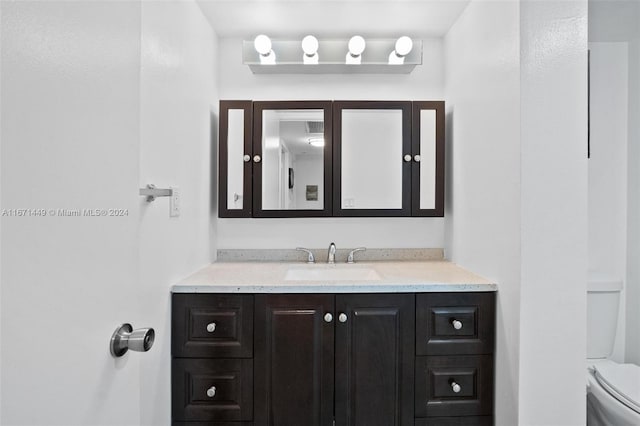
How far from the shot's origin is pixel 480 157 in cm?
151

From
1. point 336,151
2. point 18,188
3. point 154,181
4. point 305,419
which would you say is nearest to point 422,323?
point 305,419

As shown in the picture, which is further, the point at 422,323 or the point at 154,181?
the point at 422,323

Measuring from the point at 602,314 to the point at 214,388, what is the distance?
5.94 feet

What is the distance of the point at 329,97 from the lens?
78.1 inches

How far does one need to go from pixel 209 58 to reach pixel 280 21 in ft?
1.42

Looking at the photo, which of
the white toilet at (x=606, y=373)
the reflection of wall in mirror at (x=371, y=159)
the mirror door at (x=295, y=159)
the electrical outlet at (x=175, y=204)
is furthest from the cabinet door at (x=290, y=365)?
the white toilet at (x=606, y=373)

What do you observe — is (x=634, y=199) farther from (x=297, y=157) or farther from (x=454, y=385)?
(x=297, y=157)

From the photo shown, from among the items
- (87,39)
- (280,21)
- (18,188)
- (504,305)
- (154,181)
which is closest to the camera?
(18,188)

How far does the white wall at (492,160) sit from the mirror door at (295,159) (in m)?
0.72

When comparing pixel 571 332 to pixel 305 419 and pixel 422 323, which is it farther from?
pixel 305 419

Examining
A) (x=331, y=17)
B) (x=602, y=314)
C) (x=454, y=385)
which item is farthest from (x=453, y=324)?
(x=331, y=17)

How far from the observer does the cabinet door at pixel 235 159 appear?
187 centimetres

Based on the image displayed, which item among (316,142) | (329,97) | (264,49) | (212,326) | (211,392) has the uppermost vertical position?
(264,49)

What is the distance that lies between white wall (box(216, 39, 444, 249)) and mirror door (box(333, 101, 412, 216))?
0.40ft
